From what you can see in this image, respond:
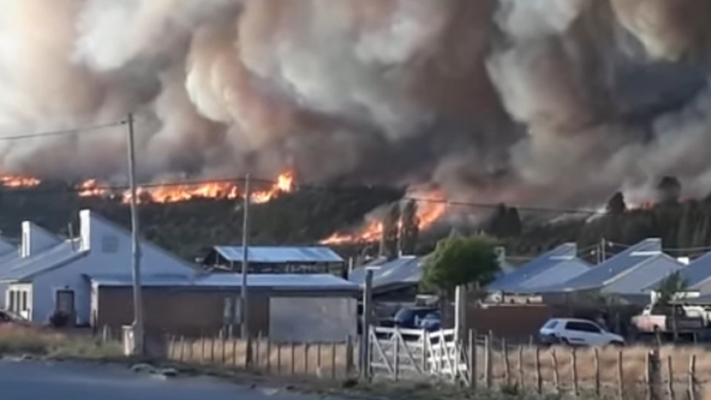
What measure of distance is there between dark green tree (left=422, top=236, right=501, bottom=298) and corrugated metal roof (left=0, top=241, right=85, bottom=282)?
54.3ft

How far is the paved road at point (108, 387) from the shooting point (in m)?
25.8

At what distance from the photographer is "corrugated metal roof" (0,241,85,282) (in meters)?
59.4

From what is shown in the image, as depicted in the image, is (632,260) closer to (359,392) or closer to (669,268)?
(669,268)

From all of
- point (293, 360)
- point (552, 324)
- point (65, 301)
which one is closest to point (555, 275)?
point (65, 301)

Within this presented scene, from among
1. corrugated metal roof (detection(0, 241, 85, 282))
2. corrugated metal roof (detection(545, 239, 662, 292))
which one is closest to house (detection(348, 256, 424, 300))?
corrugated metal roof (detection(545, 239, 662, 292))

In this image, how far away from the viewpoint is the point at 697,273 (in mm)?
62875

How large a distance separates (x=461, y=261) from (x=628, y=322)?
61.8 ft

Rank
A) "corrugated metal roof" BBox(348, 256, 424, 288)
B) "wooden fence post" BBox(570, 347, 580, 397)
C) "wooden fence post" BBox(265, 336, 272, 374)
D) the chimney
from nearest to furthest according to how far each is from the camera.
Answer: "wooden fence post" BBox(570, 347, 580, 397), "wooden fence post" BBox(265, 336, 272, 374), the chimney, "corrugated metal roof" BBox(348, 256, 424, 288)

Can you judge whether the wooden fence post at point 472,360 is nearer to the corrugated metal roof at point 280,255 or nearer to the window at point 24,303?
the window at point 24,303

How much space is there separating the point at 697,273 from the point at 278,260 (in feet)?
60.4

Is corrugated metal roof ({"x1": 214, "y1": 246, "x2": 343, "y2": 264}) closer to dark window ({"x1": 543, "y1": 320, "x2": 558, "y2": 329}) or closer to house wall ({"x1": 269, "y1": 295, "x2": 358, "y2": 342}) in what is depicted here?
house wall ({"x1": 269, "y1": 295, "x2": 358, "y2": 342})

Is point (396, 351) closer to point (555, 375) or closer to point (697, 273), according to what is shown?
point (555, 375)

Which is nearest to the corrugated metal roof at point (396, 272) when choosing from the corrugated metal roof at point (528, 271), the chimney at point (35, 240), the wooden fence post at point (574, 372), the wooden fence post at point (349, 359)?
the corrugated metal roof at point (528, 271)

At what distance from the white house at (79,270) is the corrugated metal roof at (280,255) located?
314 inches
